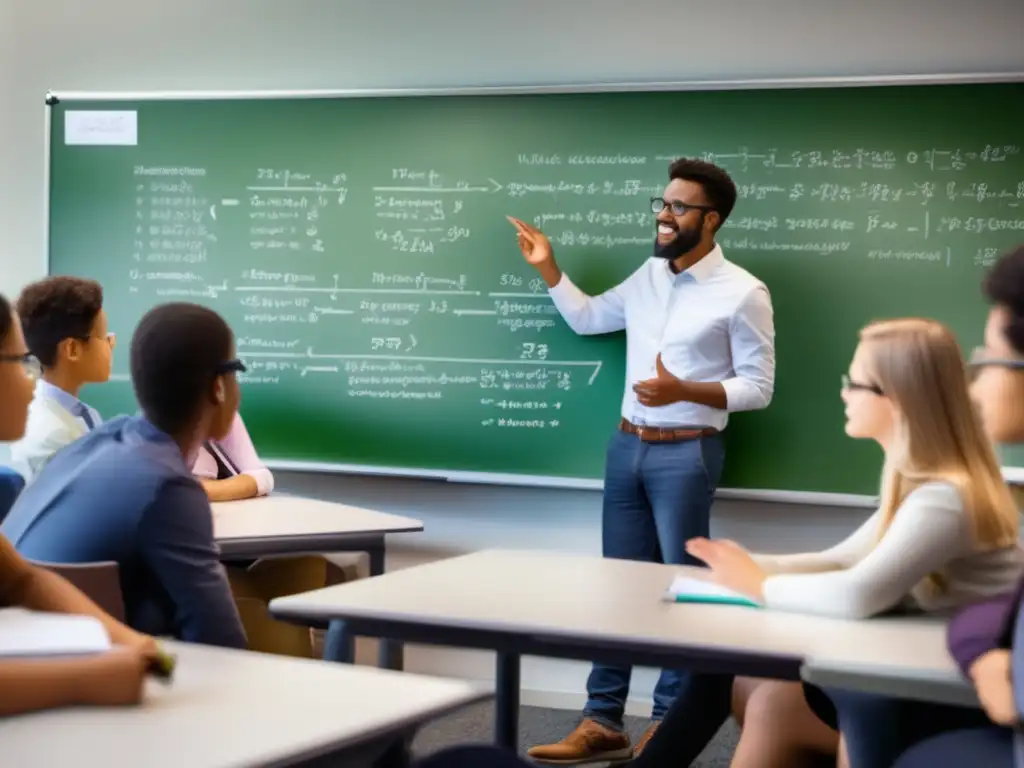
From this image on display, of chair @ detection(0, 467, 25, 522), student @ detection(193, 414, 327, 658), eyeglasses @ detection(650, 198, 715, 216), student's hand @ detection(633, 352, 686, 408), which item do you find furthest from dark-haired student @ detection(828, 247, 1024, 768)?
chair @ detection(0, 467, 25, 522)

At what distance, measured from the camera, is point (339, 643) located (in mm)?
2387

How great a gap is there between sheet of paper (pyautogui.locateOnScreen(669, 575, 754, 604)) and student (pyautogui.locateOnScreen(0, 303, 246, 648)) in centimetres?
88

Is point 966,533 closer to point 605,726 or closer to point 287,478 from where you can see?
point 605,726

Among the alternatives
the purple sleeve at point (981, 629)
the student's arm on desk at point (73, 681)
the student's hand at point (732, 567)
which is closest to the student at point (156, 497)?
the student's arm on desk at point (73, 681)

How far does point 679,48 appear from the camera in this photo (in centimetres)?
417

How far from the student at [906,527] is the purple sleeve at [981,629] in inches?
11.5

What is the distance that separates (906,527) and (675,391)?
5.39 ft

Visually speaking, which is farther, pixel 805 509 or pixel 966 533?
pixel 805 509

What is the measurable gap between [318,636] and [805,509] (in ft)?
5.73

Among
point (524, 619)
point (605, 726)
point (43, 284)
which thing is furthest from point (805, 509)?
point (43, 284)

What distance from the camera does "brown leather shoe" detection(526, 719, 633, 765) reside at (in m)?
3.68

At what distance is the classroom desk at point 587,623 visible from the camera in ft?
6.36

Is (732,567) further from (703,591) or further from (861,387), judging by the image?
(861,387)

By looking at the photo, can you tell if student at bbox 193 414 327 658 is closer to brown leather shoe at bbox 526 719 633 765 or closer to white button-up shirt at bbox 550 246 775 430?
brown leather shoe at bbox 526 719 633 765
